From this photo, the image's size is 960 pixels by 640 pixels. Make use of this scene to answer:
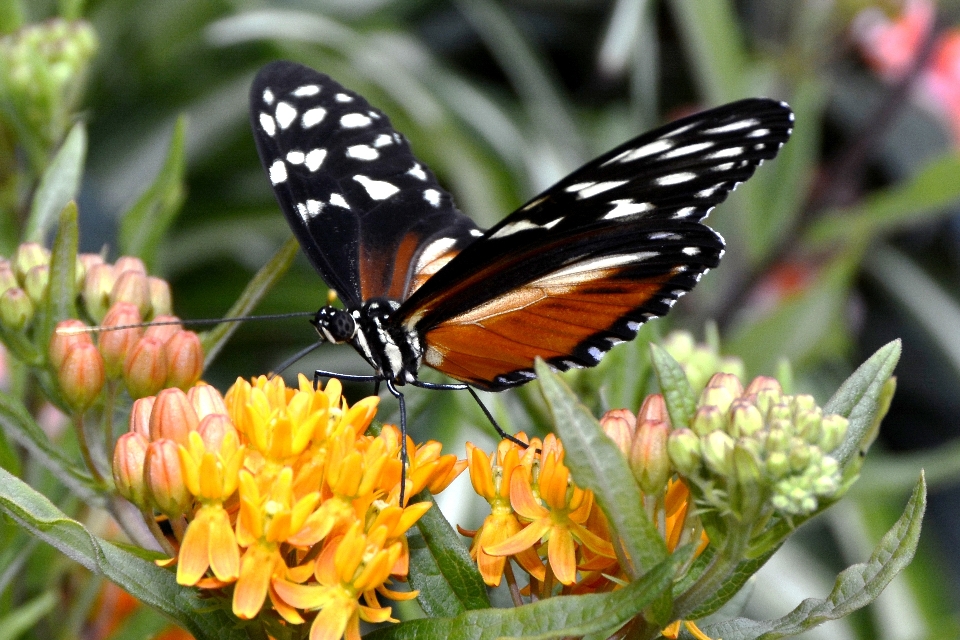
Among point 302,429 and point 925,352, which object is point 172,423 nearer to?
point 302,429

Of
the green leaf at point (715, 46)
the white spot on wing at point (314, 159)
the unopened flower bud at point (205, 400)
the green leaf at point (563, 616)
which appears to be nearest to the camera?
the green leaf at point (563, 616)

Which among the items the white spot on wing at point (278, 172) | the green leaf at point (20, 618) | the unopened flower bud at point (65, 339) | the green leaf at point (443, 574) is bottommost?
the green leaf at point (20, 618)

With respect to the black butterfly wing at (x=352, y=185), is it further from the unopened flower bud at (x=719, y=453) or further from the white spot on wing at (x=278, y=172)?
the unopened flower bud at (x=719, y=453)

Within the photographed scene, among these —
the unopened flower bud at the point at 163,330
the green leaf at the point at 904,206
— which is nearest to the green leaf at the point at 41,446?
the unopened flower bud at the point at 163,330

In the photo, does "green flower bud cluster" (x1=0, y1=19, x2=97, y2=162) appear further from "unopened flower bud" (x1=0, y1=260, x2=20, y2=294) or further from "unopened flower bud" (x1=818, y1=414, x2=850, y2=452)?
"unopened flower bud" (x1=818, y1=414, x2=850, y2=452)

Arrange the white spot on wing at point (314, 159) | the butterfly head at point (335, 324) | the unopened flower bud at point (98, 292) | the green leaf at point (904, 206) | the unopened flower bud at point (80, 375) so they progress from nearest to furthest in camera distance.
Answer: the unopened flower bud at point (80, 375) → the unopened flower bud at point (98, 292) → the butterfly head at point (335, 324) → the white spot on wing at point (314, 159) → the green leaf at point (904, 206)

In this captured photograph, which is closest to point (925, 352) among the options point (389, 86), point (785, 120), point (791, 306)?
point (791, 306)

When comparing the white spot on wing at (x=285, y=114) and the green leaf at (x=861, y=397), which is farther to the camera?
the white spot on wing at (x=285, y=114)

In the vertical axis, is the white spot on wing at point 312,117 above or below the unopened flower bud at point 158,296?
above
